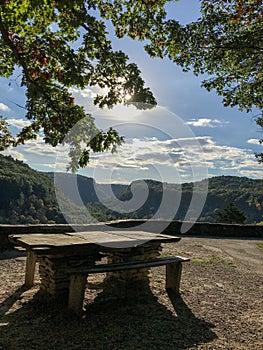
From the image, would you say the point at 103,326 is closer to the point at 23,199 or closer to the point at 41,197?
the point at 23,199

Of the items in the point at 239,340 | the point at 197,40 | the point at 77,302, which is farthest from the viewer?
the point at 197,40

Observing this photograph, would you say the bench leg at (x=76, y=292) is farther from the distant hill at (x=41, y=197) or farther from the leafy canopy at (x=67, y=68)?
the distant hill at (x=41, y=197)

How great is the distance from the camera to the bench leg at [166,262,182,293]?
589cm

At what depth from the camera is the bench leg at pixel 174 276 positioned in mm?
5895

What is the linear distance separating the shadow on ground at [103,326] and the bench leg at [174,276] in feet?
2.12

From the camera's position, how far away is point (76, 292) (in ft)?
14.8

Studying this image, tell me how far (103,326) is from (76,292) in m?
0.68

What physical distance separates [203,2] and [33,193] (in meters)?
60.3

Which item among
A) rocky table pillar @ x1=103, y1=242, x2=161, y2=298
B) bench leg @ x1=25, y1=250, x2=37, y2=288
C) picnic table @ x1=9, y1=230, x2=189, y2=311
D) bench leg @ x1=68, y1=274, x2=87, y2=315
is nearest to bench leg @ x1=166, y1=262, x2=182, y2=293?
picnic table @ x1=9, y1=230, x2=189, y2=311

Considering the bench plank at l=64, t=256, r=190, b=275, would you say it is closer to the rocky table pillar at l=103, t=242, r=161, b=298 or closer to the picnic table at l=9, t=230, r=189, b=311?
the picnic table at l=9, t=230, r=189, b=311

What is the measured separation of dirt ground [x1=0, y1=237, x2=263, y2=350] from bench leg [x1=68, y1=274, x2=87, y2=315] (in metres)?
0.14

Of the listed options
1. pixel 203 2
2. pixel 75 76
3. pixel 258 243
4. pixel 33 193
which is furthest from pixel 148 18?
pixel 33 193

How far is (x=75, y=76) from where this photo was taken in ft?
16.4

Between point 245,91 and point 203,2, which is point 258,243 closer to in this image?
point 245,91
